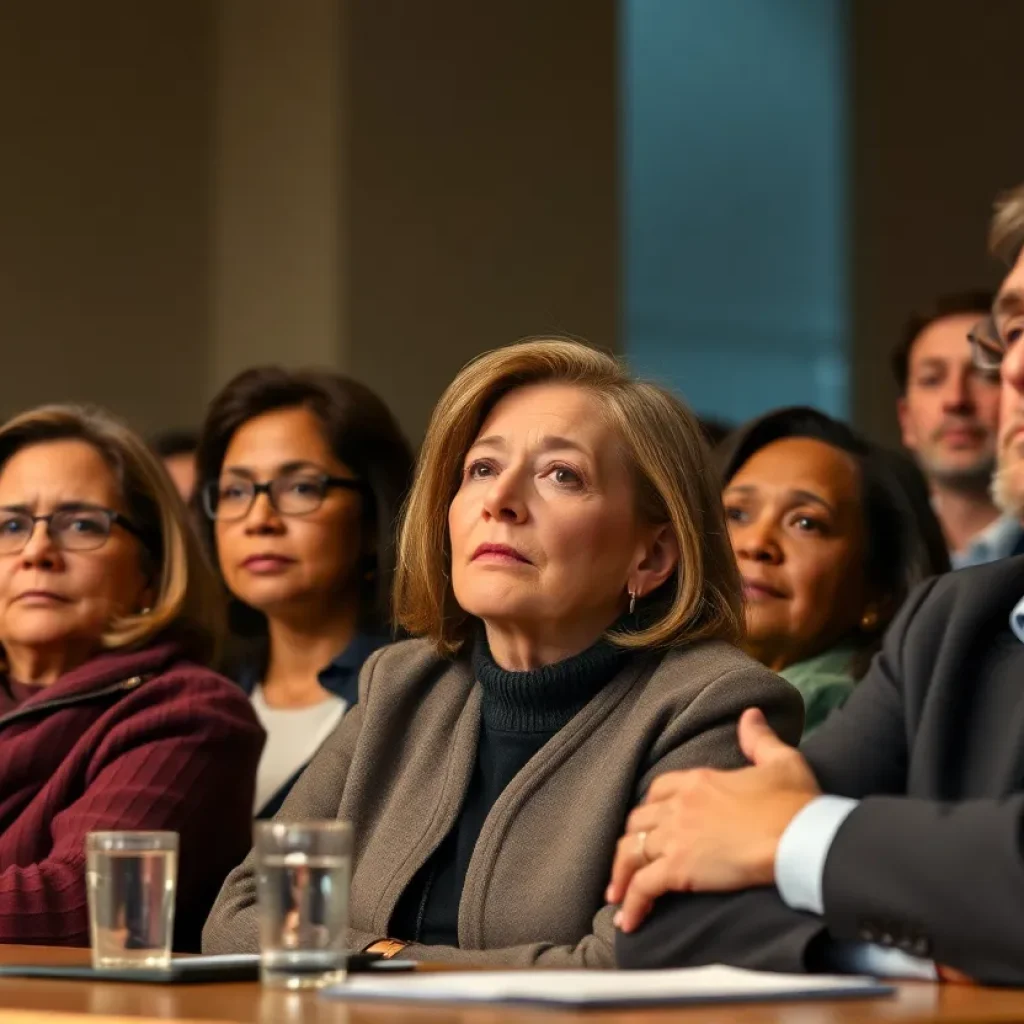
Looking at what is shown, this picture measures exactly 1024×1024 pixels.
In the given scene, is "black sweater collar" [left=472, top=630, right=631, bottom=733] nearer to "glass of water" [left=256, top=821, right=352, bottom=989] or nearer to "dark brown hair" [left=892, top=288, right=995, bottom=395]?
"glass of water" [left=256, top=821, right=352, bottom=989]

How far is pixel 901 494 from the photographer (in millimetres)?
3801

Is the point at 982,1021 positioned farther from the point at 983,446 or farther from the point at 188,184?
the point at 188,184

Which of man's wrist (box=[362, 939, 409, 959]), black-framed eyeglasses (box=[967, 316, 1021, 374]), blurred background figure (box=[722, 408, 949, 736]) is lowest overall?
man's wrist (box=[362, 939, 409, 959])

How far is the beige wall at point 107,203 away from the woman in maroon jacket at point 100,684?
133 inches

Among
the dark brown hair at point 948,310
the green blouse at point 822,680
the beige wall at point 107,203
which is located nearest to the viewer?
the green blouse at point 822,680

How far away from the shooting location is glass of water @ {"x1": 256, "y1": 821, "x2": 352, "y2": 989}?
5.94 feet

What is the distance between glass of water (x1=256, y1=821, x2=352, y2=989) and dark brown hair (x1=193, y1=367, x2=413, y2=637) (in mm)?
2325

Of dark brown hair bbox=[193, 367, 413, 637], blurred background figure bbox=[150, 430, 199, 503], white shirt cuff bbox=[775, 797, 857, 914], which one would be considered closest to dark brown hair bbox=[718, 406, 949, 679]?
dark brown hair bbox=[193, 367, 413, 637]

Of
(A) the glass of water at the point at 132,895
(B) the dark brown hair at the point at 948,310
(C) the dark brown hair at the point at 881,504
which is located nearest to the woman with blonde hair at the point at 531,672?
(A) the glass of water at the point at 132,895

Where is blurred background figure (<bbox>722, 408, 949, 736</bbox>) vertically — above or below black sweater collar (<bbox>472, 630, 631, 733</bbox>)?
above

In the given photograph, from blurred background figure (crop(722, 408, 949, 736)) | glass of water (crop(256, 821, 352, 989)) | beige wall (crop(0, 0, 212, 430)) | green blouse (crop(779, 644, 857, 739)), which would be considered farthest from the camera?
beige wall (crop(0, 0, 212, 430))

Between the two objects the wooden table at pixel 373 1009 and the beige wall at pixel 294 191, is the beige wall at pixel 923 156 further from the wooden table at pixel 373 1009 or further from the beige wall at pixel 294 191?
the wooden table at pixel 373 1009

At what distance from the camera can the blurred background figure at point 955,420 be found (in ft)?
16.6

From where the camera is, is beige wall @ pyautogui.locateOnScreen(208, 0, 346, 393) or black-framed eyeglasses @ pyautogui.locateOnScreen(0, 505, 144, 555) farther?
beige wall @ pyautogui.locateOnScreen(208, 0, 346, 393)
